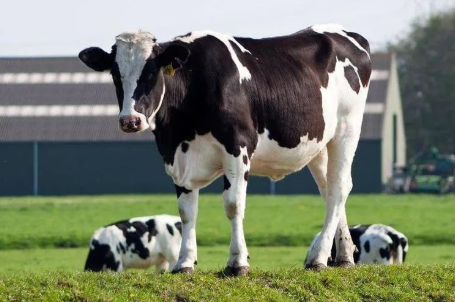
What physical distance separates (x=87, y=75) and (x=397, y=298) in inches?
2445

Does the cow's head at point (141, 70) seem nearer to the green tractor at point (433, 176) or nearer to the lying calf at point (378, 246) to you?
the lying calf at point (378, 246)

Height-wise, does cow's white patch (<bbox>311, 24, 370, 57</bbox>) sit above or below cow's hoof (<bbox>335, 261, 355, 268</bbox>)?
above

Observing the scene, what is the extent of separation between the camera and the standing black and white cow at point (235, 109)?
1248 centimetres

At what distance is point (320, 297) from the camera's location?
12.5 metres

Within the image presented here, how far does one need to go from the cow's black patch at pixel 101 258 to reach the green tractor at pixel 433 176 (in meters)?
43.4

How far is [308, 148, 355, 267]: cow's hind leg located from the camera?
14.3m

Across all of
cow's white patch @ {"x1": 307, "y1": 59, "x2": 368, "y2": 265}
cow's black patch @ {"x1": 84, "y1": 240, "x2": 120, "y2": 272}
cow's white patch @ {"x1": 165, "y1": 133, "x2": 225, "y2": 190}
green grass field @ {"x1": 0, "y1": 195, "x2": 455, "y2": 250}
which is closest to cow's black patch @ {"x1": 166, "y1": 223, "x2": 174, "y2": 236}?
cow's black patch @ {"x1": 84, "y1": 240, "x2": 120, "y2": 272}

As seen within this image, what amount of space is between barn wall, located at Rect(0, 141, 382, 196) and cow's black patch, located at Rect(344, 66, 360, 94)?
176 feet

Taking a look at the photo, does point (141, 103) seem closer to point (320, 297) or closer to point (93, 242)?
point (320, 297)

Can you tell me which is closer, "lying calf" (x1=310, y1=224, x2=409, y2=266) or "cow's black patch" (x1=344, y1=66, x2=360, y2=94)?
"cow's black patch" (x1=344, y1=66, x2=360, y2=94)

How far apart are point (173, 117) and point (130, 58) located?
30.4 inches

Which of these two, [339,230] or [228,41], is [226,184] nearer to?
[228,41]

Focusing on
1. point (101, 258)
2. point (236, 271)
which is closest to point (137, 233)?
point (101, 258)

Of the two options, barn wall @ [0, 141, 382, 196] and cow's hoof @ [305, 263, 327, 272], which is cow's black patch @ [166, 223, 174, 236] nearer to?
cow's hoof @ [305, 263, 327, 272]
